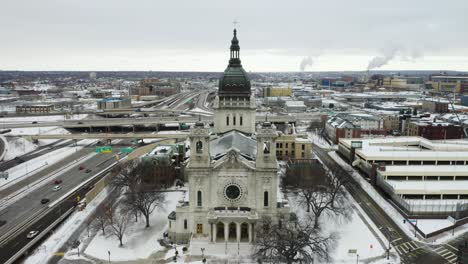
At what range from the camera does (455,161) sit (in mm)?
87438

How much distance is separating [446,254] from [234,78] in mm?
43283

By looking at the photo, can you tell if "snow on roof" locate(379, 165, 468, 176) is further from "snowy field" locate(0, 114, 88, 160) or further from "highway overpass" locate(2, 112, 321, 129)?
"snowy field" locate(0, 114, 88, 160)

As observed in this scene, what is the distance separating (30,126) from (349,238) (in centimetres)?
13457

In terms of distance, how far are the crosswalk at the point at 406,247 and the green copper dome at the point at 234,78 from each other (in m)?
35.3

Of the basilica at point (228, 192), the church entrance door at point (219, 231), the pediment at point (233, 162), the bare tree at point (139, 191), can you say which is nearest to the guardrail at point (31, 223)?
the bare tree at point (139, 191)

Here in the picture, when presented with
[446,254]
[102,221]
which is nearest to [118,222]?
[102,221]

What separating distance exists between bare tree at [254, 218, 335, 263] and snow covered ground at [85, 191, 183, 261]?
15139mm

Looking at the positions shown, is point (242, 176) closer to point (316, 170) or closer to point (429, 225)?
point (316, 170)

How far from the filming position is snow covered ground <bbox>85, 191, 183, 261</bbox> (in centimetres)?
5247

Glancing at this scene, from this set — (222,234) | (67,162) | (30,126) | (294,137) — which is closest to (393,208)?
(222,234)

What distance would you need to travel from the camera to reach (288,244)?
4709cm

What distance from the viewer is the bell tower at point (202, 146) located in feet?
184

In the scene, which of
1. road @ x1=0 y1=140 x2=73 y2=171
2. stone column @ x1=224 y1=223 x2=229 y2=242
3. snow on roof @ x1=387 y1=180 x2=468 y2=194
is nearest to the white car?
stone column @ x1=224 y1=223 x2=229 y2=242

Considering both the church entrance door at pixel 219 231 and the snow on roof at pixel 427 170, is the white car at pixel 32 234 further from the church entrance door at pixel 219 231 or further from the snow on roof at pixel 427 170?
the snow on roof at pixel 427 170
